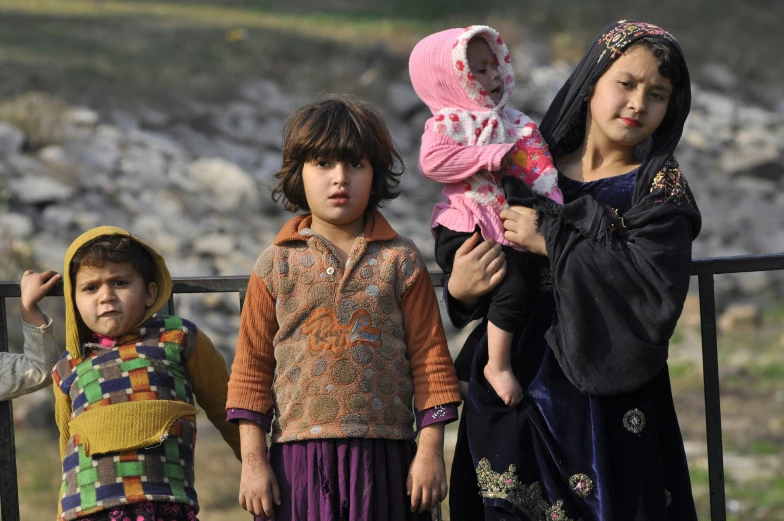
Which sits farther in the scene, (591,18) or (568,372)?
(591,18)

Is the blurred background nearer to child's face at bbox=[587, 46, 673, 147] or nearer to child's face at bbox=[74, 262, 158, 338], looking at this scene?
child's face at bbox=[74, 262, 158, 338]

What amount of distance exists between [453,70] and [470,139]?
6.1 inches

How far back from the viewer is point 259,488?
2.35 metres

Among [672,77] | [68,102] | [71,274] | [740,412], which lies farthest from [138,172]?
[672,77]

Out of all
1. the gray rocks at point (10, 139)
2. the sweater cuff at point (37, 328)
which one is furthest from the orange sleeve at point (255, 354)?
the gray rocks at point (10, 139)

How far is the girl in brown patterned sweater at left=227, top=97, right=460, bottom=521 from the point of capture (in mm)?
2367

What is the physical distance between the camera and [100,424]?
8.30 ft

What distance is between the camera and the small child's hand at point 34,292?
2.70 m

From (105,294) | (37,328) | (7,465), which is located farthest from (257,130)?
(105,294)

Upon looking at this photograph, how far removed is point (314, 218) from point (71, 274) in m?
0.63

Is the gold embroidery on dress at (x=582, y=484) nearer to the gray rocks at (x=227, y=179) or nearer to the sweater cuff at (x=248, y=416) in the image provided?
the sweater cuff at (x=248, y=416)

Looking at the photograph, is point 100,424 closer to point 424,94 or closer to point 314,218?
point 314,218

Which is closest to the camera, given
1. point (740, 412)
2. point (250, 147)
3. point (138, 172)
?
point (740, 412)

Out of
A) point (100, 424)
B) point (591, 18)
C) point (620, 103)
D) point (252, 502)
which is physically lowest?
point (252, 502)
